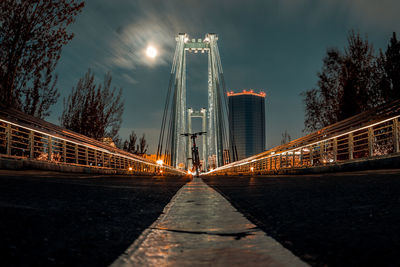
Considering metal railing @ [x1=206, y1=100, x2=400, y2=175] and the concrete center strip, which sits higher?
metal railing @ [x1=206, y1=100, x2=400, y2=175]

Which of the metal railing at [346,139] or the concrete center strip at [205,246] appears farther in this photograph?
the metal railing at [346,139]

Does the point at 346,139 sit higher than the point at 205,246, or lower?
higher

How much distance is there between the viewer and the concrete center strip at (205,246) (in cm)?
94

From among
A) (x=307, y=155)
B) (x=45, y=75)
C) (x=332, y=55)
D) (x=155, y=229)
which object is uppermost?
(x=332, y=55)

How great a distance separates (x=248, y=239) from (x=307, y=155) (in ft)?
39.6

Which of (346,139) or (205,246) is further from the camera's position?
(346,139)

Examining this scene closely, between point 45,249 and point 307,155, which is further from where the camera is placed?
point 307,155

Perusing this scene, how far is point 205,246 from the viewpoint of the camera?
1.13 metres

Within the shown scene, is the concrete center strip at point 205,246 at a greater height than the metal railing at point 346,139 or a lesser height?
lesser

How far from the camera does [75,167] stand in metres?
10.5

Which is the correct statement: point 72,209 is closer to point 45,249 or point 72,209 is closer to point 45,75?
point 45,249

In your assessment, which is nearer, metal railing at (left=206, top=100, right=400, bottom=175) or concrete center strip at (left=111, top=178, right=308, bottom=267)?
concrete center strip at (left=111, top=178, right=308, bottom=267)

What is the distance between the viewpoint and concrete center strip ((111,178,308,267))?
937mm

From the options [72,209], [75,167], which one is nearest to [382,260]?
[72,209]
